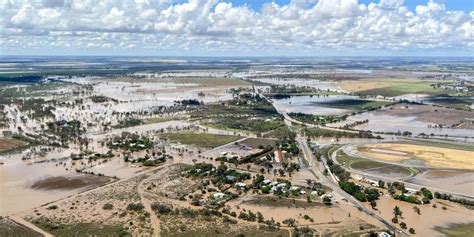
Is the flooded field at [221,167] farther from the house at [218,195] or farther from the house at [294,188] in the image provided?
the house at [218,195]

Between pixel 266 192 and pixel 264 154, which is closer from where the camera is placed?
pixel 266 192

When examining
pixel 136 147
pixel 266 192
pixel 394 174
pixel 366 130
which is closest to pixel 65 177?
pixel 136 147

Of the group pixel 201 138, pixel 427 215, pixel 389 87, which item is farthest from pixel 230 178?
pixel 389 87

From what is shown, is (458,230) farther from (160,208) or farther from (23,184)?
(23,184)

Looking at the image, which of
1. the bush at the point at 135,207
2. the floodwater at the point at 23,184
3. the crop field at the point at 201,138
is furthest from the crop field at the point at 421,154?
the floodwater at the point at 23,184

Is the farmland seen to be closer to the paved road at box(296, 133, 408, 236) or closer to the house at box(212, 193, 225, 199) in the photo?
the paved road at box(296, 133, 408, 236)

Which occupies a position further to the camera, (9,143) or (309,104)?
(309,104)

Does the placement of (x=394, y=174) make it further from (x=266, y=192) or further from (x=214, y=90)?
(x=214, y=90)
